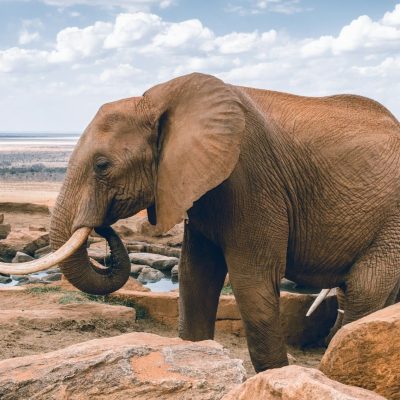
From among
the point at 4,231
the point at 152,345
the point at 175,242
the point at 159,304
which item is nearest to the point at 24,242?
the point at 4,231

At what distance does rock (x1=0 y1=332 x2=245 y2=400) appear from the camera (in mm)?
3527

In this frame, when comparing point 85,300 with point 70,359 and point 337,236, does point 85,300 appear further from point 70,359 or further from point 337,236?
point 70,359

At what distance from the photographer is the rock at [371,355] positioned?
3.56 meters

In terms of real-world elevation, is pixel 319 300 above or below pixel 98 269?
below

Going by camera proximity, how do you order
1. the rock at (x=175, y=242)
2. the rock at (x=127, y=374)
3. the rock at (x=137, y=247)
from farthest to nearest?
the rock at (x=175, y=242)
the rock at (x=137, y=247)
the rock at (x=127, y=374)

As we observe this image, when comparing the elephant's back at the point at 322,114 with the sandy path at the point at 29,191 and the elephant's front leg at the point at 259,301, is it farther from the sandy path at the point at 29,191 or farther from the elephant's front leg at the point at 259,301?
the sandy path at the point at 29,191

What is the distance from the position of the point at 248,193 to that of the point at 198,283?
3.22 ft

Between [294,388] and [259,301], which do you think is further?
[259,301]

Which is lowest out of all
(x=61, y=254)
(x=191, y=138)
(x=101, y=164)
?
(x=61, y=254)

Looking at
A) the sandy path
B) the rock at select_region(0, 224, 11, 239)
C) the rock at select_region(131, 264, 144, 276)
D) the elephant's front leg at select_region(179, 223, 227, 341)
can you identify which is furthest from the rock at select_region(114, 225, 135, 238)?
the sandy path

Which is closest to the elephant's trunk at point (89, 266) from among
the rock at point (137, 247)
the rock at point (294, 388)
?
the rock at point (294, 388)

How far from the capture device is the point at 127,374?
142 inches

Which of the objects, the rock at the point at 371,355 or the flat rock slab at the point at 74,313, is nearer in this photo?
the rock at the point at 371,355

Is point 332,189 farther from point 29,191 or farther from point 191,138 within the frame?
point 29,191
